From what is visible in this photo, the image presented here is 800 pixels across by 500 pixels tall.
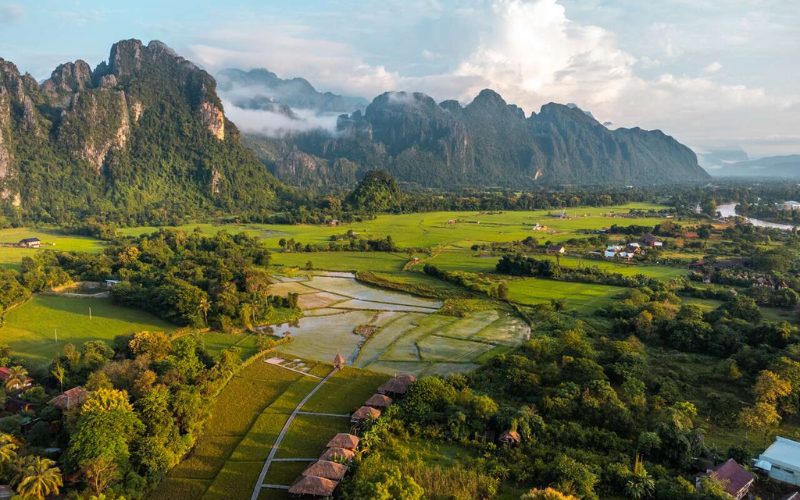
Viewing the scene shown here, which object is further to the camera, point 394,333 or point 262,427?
point 394,333

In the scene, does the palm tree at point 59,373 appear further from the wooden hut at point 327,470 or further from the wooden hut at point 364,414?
the wooden hut at point 327,470

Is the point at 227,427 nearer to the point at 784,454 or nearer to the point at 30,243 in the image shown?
the point at 784,454

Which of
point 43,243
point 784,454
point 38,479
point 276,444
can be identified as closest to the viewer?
point 38,479

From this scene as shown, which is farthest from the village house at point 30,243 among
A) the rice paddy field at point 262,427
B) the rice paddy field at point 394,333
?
the rice paddy field at point 262,427

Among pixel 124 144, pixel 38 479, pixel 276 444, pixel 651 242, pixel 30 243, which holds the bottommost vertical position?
pixel 276 444

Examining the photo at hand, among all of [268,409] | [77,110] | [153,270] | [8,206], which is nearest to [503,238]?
[153,270]

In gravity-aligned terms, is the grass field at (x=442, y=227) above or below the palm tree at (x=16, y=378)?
above

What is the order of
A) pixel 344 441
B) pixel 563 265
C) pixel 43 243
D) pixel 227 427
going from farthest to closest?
pixel 43 243 → pixel 563 265 → pixel 227 427 → pixel 344 441

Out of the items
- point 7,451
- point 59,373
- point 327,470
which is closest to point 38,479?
point 7,451
